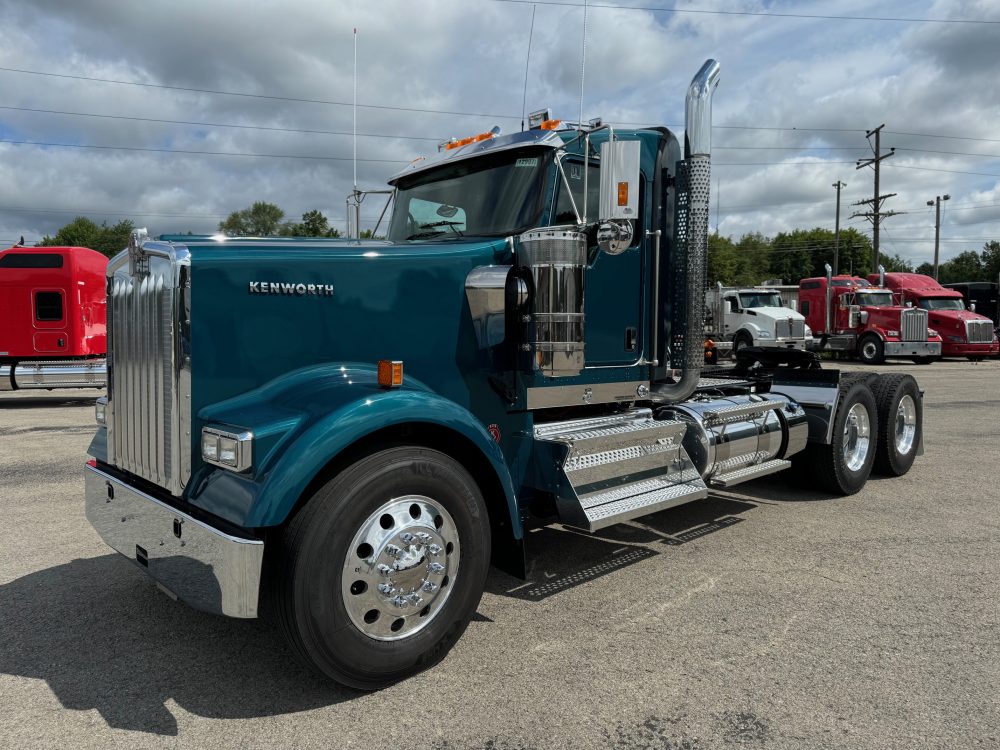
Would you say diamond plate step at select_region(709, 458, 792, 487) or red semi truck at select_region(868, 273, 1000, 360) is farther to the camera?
red semi truck at select_region(868, 273, 1000, 360)

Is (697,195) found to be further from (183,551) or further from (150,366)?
(183,551)

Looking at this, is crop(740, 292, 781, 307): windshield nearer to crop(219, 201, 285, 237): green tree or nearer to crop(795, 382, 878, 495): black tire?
crop(795, 382, 878, 495): black tire

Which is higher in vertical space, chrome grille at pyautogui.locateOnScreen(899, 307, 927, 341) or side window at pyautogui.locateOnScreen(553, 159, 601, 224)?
side window at pyautogui.locateOnScreen(553, 159, 601, 224)

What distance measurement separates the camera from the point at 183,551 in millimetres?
2918

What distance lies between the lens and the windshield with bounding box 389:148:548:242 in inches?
164

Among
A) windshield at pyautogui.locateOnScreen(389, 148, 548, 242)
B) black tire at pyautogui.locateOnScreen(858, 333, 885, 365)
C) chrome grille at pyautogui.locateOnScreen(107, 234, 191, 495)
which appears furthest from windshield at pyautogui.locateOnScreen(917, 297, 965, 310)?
chrome grille at pyautogui.locateOnScreen(107, 234, 191, 495)

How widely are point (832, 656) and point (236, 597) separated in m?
2.55

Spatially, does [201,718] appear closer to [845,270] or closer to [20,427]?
[20,427]

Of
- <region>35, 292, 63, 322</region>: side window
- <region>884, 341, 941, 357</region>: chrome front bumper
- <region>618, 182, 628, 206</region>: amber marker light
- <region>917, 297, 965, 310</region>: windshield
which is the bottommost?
<region>884, 341, 941, 357</region>: chrome front bumper

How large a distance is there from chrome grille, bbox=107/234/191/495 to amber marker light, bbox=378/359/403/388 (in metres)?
0.78

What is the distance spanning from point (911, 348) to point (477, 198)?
23.3 meters

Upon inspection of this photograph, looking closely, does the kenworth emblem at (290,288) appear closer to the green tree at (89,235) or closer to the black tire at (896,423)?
the black tire at (896,423)

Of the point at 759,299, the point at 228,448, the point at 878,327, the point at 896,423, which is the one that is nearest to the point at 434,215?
the point at 228,448

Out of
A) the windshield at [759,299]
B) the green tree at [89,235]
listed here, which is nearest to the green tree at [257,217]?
the green tree at [89,235]
